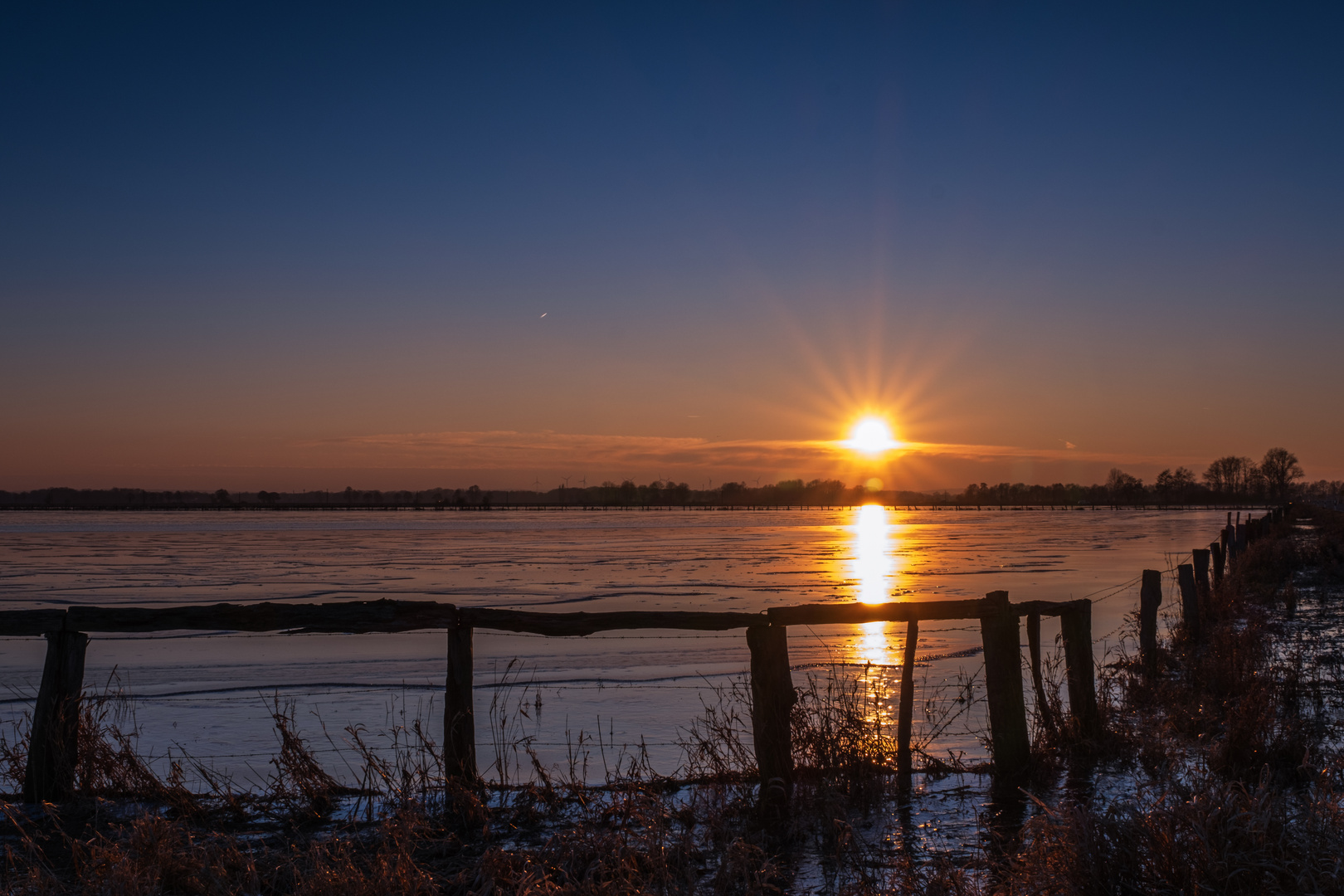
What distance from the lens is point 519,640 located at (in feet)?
56.2

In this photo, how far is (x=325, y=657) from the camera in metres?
15.5

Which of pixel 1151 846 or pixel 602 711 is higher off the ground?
pixel 1151 846

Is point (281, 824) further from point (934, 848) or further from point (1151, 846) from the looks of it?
point (1151, 846)

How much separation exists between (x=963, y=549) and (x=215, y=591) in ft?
113

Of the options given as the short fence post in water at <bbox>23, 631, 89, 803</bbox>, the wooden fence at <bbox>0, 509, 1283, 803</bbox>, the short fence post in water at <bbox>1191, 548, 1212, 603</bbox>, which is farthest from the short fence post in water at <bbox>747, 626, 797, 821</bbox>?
the short fence post in water at <bbox>1191, 548, 1212, 603</bbox>

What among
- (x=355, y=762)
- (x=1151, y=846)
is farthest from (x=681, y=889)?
(x=355, y=762)

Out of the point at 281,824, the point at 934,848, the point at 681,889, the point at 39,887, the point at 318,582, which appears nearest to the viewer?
the point at 39,887

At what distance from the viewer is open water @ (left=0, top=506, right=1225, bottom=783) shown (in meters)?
10.4

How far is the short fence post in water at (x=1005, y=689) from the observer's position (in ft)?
23.0

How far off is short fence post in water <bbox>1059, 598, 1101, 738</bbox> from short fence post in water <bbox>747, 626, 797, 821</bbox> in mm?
2656

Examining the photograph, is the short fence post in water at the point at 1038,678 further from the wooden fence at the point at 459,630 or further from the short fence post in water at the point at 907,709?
the short fence post in water at the point at 907,709

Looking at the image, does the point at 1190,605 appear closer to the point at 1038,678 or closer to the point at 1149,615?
the point at 1149,615

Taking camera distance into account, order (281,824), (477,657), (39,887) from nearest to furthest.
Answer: (39,887)
(281,824)
(477,657)

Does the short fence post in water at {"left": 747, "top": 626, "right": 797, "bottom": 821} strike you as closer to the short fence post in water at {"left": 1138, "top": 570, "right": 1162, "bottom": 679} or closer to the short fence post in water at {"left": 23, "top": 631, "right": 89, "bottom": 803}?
the short fence post in water at {"left": 23, "top": 631, "right": 89, "bottom": 803}
